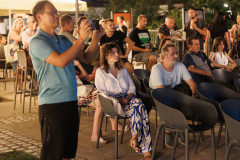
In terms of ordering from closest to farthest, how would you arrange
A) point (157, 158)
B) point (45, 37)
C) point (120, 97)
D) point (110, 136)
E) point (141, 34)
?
point (45, 37) → point (157, 158) → point (120, 97) → point (110, 136) → point (141, 34)

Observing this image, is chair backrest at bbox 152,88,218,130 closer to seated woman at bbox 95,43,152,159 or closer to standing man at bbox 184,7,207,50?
seated woman at bbox 95,43,152,159

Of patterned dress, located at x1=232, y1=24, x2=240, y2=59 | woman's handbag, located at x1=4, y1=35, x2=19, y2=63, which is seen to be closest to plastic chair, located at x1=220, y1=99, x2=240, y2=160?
woman's handbag, located at x1=4, y1=35, x2=19, y2=63

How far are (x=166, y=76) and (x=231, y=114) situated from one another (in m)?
1.81

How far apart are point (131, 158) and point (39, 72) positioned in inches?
89.9

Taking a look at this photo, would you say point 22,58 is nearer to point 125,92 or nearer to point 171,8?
point 125,92

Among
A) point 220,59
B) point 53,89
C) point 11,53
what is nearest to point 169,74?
point 53,89

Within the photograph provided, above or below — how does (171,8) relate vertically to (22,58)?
above

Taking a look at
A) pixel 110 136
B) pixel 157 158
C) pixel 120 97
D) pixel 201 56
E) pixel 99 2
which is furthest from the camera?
pixel 99 2

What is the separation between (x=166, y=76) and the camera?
6.13m

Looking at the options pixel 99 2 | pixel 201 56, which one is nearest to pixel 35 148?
pixel 201 56

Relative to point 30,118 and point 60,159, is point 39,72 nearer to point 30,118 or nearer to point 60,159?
point 60,159

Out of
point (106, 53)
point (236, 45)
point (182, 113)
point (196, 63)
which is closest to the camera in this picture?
point (182, 113)

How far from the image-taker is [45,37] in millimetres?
3611

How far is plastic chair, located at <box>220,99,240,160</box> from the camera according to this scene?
4.04 meters
